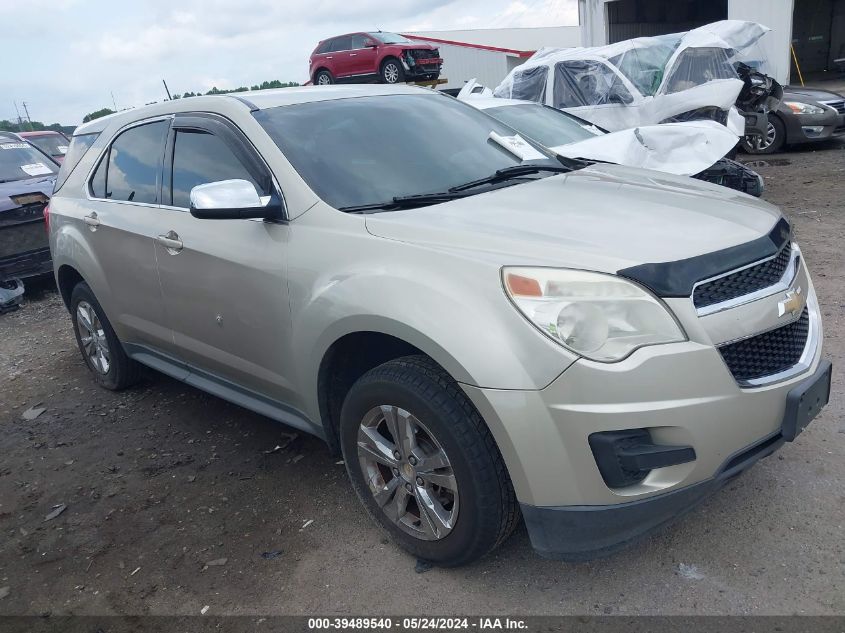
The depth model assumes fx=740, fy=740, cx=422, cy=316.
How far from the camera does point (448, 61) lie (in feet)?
106

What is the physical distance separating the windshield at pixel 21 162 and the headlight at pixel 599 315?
8.31 metres

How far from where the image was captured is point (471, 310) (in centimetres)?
235

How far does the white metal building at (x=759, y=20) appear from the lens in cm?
2005

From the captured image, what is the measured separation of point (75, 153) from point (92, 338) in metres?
1.25

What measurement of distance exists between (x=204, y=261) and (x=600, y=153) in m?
4.12

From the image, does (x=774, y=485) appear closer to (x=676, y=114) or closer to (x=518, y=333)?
(x=518, y=333)

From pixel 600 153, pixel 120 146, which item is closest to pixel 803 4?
pixel 600 153

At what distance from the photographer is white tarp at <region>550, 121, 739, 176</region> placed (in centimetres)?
665

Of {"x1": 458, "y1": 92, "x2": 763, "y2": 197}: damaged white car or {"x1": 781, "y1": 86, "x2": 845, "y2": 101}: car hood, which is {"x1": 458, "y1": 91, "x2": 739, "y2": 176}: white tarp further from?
{"x1": 781, "y1": 86, "x2": 845, "y2": 101}: car hood

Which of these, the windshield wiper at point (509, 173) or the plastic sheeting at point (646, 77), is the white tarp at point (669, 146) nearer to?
the plastic sheeting at point (646, 77)

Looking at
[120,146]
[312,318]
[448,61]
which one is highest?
[120,146]

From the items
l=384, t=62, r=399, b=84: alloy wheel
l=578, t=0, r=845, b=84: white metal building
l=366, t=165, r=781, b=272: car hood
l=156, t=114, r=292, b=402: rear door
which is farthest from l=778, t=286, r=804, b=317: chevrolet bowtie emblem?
l=578, t=0, r=845, b=84: white metal building

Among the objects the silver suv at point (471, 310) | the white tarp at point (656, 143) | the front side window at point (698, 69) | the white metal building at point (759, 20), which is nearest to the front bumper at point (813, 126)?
the front side window at point (698, 69)

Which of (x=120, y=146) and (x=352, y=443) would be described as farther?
(x=120, y=146)
